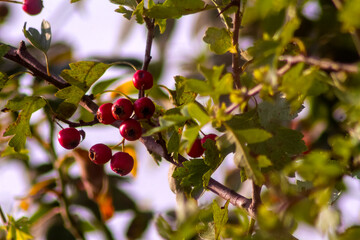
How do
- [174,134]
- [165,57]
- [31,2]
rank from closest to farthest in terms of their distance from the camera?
[174,134]
[31,2]
[165,57]

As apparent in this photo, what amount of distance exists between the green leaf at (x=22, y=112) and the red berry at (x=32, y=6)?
1.42 feet

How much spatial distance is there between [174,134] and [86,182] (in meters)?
0.92

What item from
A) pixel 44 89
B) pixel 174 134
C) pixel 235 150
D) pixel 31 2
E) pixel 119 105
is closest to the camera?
pixel 235 150

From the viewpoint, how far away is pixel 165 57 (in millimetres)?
2016

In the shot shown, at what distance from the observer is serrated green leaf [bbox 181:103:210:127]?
0.64 metres

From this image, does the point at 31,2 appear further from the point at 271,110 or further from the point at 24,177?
the point at 24,177

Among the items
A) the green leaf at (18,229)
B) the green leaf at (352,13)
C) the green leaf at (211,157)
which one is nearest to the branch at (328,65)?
the green leaf at (352,13)

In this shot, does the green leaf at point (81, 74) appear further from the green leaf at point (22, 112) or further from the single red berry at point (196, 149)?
the single red berry at point (196, 149)

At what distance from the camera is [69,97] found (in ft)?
3.07

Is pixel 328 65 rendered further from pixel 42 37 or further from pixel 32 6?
pixel 32 6

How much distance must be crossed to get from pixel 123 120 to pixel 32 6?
523 millimetres

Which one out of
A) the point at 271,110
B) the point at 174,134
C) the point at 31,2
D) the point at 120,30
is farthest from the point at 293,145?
the point at 120,30

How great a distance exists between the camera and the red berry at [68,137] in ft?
3.33

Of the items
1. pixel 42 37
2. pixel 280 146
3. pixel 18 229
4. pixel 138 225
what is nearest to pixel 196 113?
pixel 280 146
